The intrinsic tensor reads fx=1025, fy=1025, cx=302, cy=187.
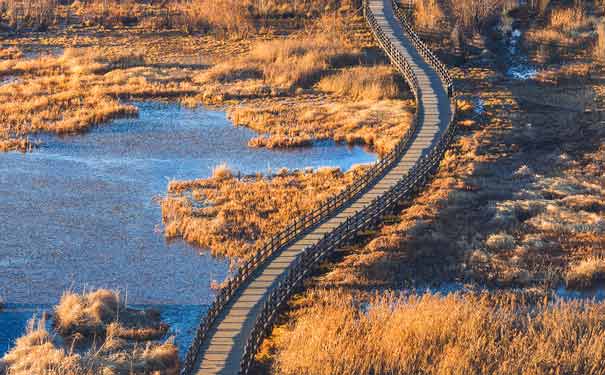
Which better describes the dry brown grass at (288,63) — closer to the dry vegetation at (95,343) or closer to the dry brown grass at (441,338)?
the dry vegetation at (95,343)

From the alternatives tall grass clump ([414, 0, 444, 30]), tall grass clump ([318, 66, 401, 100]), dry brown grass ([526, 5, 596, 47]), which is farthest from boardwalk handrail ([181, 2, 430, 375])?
tall grass clump ([414, 0, 444, 30])

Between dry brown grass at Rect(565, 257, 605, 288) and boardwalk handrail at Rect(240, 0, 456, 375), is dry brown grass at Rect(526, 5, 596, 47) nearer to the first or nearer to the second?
boardwalk handrail at Rect(240, 0, 456, 375)

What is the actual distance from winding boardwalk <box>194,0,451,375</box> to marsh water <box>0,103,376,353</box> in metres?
2.14

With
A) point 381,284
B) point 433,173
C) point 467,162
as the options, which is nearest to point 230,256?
point 381,284

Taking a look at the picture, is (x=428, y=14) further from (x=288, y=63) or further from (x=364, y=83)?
(x=364, y=83)

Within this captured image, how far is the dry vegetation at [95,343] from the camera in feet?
88.6

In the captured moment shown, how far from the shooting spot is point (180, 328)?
99.8 ft

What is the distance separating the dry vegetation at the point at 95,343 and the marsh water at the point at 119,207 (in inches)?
40.4

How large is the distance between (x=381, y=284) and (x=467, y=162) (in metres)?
13.6

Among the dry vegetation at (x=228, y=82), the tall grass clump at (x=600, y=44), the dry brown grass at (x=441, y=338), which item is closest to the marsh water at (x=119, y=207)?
the dry vegetation at (x=228, y=82)

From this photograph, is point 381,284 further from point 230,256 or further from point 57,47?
point 57,47

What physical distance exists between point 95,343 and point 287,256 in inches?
265

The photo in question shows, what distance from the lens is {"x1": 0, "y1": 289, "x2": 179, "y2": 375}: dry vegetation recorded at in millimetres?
27016

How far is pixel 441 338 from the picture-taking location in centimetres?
2822
